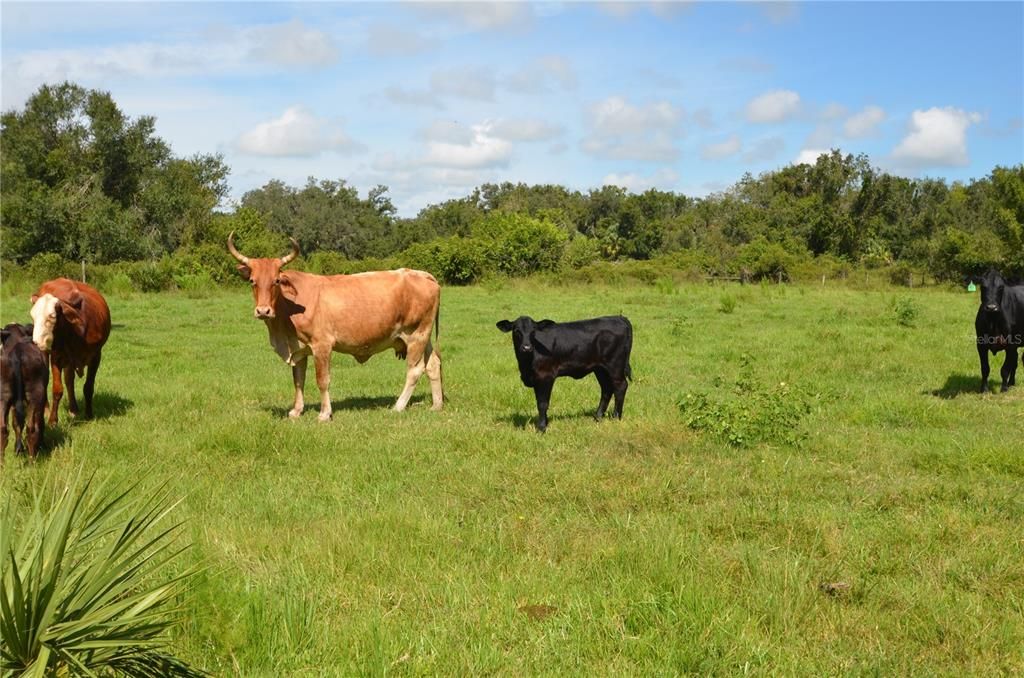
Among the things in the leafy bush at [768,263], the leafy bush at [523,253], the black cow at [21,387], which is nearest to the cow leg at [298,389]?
the black cow at [21,387]

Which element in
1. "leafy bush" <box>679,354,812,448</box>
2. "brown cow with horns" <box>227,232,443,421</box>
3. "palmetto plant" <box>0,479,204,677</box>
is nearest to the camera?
"palmetto plant" <box>0,479,204,677</box>

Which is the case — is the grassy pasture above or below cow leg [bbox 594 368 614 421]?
below

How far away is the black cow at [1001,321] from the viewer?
35.5 ft

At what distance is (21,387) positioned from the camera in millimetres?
7348

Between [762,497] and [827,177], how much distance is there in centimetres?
5727

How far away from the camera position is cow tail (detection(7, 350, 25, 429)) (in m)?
7.27

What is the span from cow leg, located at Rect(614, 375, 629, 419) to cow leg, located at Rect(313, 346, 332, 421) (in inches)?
125

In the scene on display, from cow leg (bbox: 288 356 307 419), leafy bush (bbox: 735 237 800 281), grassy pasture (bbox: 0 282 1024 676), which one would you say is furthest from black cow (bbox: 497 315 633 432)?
leafy bush (bbox: 735 237 800 281)

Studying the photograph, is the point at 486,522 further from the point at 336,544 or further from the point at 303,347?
the point at 303,347

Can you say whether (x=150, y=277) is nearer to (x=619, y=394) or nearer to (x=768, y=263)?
(x=619, y=394)

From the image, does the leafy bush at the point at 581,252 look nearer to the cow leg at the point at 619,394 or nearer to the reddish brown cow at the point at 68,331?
the reddish brown cow at the point at 68,331

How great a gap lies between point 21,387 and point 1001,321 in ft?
36.1

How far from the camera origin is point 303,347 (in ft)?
33.6

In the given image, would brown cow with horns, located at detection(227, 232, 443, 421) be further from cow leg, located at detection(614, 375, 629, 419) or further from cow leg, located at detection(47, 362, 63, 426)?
cow leg, located at detection(614, 375, 629, 419)
